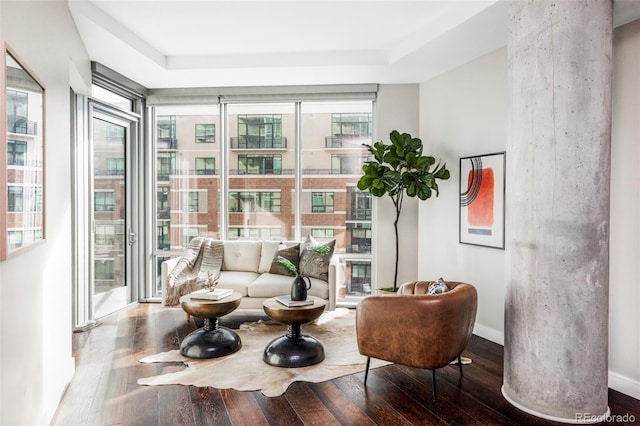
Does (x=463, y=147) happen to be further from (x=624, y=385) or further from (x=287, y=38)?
(x=624, y=385)

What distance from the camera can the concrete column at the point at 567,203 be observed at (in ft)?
8.91

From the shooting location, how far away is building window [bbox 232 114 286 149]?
585 cm

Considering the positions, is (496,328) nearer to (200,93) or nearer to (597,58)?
Answer: (597,58)

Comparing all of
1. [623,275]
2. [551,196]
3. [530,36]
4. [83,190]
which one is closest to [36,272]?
[83,190]

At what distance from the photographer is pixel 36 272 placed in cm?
244

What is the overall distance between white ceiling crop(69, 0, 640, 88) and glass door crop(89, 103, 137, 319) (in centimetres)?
69

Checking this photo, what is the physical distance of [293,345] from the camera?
3.72 metres

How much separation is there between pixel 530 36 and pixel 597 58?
0.42m

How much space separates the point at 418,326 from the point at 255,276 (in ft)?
8.72

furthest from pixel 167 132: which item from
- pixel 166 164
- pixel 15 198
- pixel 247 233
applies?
pixel 15 198

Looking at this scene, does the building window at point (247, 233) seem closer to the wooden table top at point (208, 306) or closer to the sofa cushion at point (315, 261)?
the sofa cushion at point (315, 261)

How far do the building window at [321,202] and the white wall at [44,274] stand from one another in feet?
10.2

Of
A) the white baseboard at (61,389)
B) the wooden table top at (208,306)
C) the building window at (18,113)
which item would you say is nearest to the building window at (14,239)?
the building window at (18,113)

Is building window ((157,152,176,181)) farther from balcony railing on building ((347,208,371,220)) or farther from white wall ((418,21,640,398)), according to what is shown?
white wall ((418,21,640,398))
